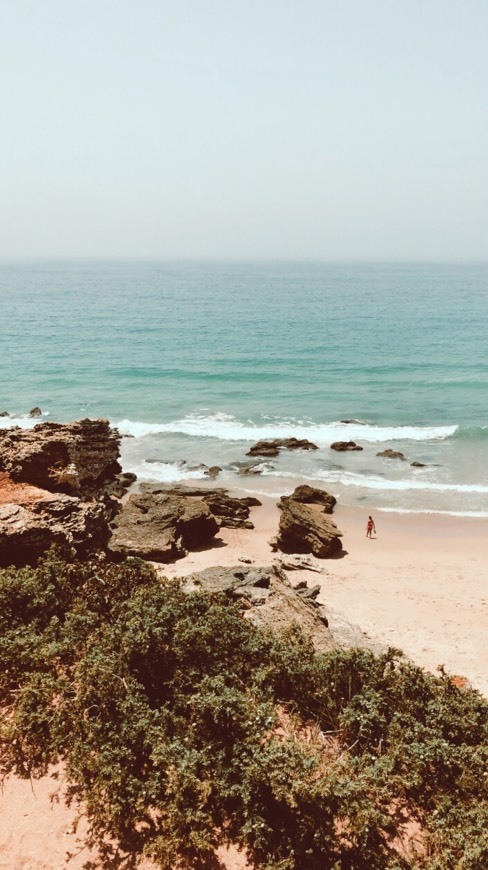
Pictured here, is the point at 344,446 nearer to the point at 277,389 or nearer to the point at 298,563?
the point at 298,563

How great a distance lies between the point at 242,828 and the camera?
23.8 ft

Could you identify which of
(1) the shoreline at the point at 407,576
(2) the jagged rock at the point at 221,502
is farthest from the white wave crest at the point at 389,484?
(2) the jagged rock at the point at 221,502

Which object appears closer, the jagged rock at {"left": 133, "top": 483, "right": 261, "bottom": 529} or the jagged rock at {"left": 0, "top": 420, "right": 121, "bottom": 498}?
the jagged rock at {"left": 0, "top": 420, "right": 121, "bottom": 498}

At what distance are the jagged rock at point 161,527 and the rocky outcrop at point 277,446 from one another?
11967mm

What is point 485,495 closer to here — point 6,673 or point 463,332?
point 6,673

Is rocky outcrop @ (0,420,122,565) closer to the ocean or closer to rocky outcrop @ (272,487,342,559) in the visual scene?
rocky outcrop @ (272,487,342,559)

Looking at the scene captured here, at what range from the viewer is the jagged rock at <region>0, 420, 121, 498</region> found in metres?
16.1

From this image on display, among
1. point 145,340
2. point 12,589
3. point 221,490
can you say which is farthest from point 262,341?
point 12,589

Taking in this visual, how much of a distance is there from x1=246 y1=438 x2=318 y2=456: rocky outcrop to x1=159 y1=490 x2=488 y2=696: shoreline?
733 centimetres

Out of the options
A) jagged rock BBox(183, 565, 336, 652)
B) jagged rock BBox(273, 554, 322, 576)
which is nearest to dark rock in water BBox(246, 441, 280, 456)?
jagged rock BBox(273, 554, 322, 576)

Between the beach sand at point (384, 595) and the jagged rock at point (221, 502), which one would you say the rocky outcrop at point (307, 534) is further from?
the jagged rock at point (221, 502)

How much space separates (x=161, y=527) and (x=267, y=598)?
8687 millimetres

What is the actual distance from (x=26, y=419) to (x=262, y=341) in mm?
38436

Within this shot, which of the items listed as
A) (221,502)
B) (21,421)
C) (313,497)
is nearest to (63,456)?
(221,502)
